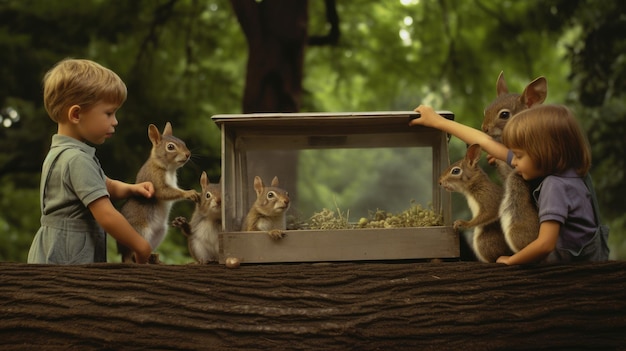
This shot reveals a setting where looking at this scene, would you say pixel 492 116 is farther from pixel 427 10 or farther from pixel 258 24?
pixel 427 10

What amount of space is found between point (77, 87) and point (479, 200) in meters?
2.22

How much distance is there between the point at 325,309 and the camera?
352 centimetres

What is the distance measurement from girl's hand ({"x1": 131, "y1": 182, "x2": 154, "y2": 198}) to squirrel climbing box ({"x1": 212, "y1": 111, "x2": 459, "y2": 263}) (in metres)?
0.49

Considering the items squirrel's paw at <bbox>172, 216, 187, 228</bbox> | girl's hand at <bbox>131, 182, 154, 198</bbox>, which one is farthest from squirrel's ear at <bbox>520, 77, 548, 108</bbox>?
girl's hand at <bbox>131, 182, 154, 198</bbox>

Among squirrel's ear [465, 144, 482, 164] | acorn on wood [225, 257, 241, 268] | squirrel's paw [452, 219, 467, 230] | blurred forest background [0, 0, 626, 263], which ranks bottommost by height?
acorn on wood [225, 257, 241, 268]

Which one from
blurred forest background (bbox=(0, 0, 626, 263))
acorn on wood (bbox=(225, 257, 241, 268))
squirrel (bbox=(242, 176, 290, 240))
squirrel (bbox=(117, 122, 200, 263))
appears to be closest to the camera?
acorn on wood (bbox=(225, 257, 241, 268))

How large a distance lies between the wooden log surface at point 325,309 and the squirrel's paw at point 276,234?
0.20 m

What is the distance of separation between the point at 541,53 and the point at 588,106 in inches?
49.2

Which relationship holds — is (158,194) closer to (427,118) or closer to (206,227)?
(206,227)

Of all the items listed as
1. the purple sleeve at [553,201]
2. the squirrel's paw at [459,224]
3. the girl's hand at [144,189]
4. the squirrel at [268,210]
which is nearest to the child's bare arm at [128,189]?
the girl's hand at [144,189]

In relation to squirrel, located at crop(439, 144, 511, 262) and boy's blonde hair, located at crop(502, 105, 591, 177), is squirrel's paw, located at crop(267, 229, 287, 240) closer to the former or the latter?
squirrel, located at crop(439, 144, 511, 262)

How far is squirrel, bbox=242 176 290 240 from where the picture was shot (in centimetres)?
386

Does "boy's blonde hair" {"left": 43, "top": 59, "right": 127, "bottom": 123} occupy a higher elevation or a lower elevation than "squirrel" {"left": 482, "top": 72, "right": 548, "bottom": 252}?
higher

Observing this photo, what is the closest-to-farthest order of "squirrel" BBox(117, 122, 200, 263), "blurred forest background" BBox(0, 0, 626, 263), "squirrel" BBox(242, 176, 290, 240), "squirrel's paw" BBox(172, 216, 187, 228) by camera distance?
1. "squirrel" BBox(242, 176, 290, 240)
2. "squirrel's paw" BBox(172, 216, 187, 228)
3. "squirrel" BBox(117, 122, 200, 263)
4. "blurred forest background" BBox(0, 0, 626, 263)
